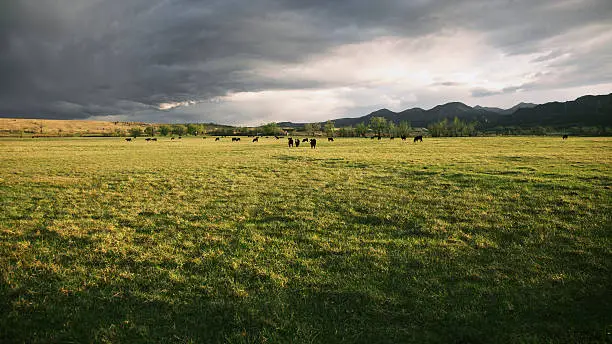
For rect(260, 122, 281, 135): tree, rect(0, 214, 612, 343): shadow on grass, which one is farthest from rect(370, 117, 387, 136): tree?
rect(0, 214, 612, 343): shadow on grass

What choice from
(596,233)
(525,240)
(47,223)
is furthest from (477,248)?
(47,223)

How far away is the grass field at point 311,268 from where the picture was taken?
5457 mm

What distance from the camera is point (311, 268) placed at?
299 inches

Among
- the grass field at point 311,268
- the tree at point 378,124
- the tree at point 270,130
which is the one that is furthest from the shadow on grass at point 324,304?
the tree at point 270,130

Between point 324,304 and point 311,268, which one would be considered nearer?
point 324,304

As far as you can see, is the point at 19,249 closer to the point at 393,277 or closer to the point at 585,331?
the point at 393,277

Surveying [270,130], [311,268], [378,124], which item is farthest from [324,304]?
[270,130]

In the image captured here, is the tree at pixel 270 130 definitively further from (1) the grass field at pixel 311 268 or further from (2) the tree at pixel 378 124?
(1) the grass field at pixel 311 268

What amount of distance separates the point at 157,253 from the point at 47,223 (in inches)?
248

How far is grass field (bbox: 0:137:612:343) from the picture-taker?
546 cm

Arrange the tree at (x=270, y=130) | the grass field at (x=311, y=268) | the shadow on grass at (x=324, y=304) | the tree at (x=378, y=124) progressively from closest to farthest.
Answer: the shadow on grass at (x=324, y=304) → the grass field at (x=311, y=268) → the tree at (x=378, y=124) → the tree at (x=270, y=130)

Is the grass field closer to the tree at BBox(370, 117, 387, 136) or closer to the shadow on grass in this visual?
the shadow on grass

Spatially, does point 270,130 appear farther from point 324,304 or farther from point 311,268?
point 324,304

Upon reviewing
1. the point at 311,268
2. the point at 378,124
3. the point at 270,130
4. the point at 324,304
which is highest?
the point at 378,124
